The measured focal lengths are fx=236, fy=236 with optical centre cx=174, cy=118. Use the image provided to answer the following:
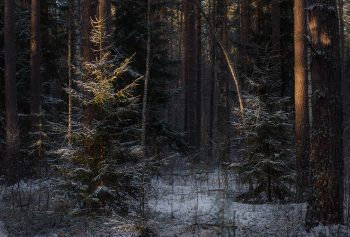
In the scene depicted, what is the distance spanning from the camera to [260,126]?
6.68 m

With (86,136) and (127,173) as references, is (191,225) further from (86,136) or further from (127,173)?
(86,136)

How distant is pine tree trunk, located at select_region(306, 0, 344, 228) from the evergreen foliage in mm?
3682

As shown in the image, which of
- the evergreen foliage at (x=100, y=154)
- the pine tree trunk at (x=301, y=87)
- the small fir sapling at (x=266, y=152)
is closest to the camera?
the evergreen foliage at (x=100, y=154)

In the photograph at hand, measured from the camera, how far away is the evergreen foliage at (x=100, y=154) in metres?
5.15

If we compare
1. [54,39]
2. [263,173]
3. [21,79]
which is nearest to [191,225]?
[263,173]

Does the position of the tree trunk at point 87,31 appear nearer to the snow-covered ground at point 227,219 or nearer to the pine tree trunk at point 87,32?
the pine tree trunk at point 87,32

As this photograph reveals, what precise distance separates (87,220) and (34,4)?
36.0ft

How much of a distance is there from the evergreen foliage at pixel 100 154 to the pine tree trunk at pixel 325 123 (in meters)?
3.68

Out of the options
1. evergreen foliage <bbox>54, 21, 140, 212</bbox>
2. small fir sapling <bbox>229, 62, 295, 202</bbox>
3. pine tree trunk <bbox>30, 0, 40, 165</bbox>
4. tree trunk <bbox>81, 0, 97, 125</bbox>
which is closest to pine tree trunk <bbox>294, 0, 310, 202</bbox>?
small fir sapling <bbox>229, 62, 295, 202</bbox>

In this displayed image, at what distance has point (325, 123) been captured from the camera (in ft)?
14.7

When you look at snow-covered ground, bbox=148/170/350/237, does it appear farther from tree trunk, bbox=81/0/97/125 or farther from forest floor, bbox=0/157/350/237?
Result: tree trunk, bbox=81/0/97/125

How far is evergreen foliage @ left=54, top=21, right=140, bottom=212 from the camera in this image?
515 cm

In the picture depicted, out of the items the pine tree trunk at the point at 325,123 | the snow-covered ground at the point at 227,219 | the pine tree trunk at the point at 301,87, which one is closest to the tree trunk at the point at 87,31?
the snow-covered ground at the point at 227,219

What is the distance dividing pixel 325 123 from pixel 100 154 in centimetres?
473
